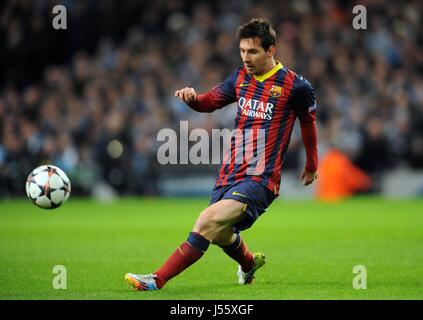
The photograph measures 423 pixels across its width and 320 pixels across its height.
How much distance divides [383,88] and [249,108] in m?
13.6

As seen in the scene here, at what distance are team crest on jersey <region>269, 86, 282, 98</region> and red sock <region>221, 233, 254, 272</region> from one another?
4.38 ft

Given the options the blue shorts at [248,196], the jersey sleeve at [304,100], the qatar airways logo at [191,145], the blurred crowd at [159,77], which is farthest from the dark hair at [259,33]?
the blurred crowd at [159,77]

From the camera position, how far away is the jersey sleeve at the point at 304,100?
8094 millimetres

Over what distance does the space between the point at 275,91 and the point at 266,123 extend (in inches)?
11.8

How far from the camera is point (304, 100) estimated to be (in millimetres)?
8102

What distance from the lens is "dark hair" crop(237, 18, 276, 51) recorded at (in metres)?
7.95

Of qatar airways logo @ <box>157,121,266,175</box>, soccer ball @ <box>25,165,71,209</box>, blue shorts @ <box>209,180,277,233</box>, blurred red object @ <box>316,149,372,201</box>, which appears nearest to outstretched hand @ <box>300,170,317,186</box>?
blue shorts @ <box>209,180,277,233</box>

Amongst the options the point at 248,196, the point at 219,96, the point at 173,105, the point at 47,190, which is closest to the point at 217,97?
the point at 219,96

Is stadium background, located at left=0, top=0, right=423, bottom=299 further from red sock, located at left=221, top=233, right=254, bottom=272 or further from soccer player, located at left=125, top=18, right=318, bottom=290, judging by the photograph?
soccer player, located at left=125, top=18, right=318, bottom=290

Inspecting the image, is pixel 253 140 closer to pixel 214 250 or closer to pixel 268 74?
pixel 268 74

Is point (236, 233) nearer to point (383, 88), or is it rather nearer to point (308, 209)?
point (308, 209)

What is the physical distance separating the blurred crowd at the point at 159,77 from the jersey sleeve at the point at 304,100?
40.4ft

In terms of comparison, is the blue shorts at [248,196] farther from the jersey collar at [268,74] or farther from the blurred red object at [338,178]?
the blurred red object at [338,178]
